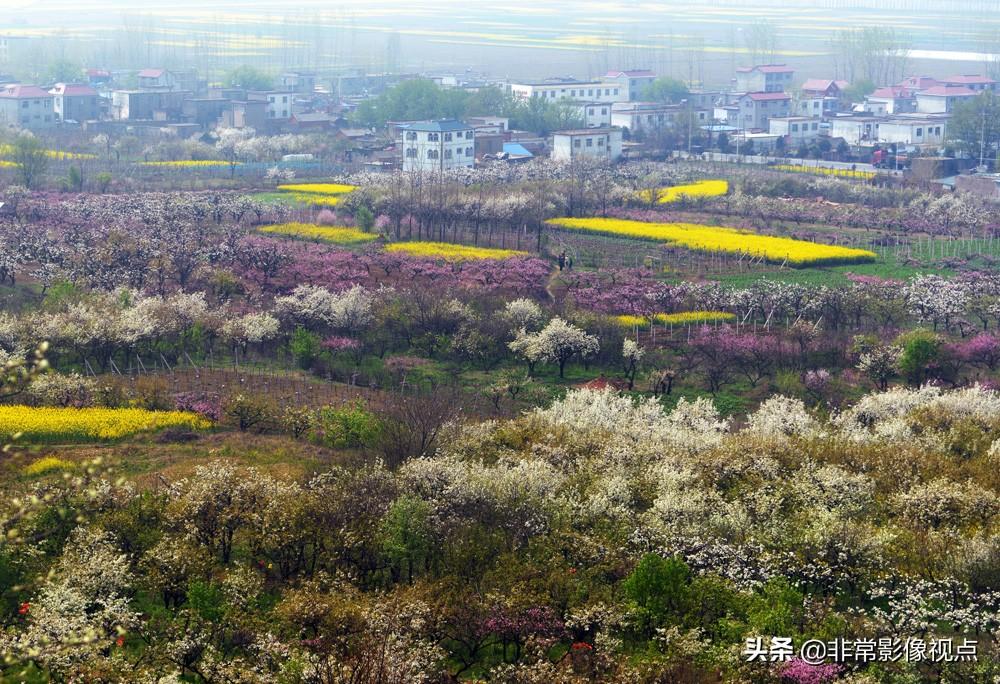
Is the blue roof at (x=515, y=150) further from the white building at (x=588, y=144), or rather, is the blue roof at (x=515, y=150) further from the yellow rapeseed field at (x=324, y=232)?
the yellow rapeseed field at (x=324, y=232)

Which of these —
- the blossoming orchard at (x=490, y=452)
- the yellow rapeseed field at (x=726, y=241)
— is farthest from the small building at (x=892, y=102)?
the yellow rapeseed field at (x=726, y=241)

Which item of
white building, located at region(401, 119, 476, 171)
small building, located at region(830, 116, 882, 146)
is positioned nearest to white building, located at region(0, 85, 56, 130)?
white building, located at region(401, 119, 476, 171)

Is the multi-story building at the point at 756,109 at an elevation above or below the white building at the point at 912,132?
above

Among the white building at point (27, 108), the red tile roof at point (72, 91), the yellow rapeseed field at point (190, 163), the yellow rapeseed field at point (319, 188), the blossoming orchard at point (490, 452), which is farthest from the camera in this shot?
the red tile roof at point (72, 91)

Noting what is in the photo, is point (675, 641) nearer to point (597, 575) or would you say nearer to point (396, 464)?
point (597, 575)

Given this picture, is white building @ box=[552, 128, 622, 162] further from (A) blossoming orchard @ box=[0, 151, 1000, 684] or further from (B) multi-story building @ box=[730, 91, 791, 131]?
(A) blossoming orchard @ box=[0, 151, 1000, 684]

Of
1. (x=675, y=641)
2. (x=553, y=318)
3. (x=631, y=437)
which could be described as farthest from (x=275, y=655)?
(x=553, y=318)
